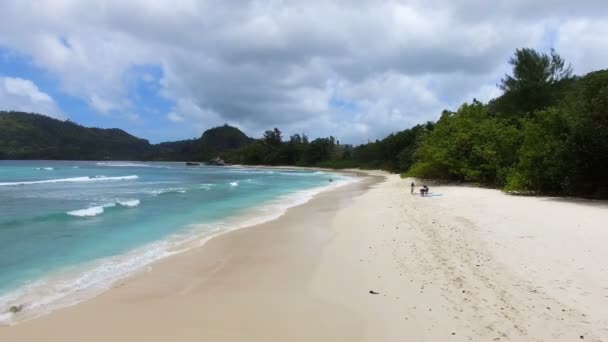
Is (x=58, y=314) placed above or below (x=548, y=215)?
below

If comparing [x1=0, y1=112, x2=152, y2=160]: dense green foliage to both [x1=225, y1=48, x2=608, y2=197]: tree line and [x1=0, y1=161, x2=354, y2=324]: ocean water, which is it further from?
[x1=0, y1=161, x2=354, y2=324]: ocean water

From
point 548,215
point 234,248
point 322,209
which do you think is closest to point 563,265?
point 548,215

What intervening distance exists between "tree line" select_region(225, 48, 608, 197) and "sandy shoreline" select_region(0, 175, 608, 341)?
6.21m

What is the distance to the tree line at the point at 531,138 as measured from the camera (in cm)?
1603

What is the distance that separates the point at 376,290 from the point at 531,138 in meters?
17.4

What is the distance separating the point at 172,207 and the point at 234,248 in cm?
1096

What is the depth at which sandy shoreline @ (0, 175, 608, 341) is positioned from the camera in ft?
16.6

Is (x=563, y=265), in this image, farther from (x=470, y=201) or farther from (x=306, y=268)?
(x=470, y=201)

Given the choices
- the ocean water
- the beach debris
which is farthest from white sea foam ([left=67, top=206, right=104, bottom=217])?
A: the beach debris

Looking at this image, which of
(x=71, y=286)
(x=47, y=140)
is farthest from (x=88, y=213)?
(x=47, y=140)

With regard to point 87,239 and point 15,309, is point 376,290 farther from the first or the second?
point 87,239

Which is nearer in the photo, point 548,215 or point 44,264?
point 44,264

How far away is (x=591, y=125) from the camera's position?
15352 millimetres

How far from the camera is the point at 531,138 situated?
20.0m
